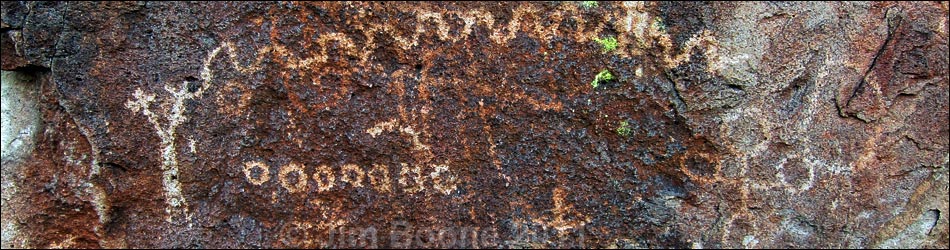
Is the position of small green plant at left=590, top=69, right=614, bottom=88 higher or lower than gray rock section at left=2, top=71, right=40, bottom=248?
higher

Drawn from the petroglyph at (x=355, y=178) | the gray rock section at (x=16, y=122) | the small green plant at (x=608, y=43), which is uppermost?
the small green plant at (x=608, y=43)

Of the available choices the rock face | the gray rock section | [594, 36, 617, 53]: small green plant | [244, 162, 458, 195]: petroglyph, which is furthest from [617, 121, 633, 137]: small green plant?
the gray rock section

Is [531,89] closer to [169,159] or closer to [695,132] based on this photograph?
[695,132]

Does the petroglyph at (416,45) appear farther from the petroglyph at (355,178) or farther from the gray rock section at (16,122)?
the gray rock section at (16,122)

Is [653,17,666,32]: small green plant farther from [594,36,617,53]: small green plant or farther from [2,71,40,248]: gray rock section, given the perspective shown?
[2,71,40,248]: gray rock section

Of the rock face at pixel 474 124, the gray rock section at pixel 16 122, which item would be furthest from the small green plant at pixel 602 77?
the gray rock section at pixel 16 122

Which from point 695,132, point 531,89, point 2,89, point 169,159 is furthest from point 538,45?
point 2,89

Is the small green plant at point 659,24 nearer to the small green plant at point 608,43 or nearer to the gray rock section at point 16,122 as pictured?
the small green plant at point 608,43

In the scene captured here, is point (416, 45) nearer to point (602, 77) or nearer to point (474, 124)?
point (474, 124)

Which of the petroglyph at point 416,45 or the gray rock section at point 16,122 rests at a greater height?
the petroglyph at point 416,45
